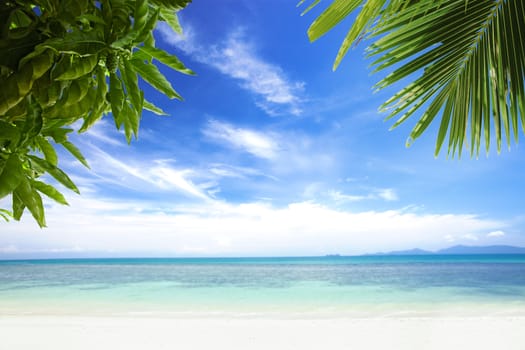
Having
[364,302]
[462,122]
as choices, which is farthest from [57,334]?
[364,302]

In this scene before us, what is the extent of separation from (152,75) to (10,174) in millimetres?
151

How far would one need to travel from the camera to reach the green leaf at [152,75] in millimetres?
343

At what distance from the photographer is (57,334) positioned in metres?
5.41

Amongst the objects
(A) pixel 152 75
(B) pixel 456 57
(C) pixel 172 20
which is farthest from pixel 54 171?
(B) pixel 456 57

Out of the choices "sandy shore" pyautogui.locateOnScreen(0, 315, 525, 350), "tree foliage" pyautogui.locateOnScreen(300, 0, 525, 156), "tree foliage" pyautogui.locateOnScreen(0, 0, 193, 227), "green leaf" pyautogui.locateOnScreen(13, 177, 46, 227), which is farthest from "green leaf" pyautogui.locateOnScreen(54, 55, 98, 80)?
"sandy shore" pyautogui.locateOnScreen(0, 315, 525, 350)

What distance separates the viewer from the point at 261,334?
5.62 m

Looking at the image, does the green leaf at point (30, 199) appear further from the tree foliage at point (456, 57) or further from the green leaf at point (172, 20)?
the tree foliage at point (456, 57)

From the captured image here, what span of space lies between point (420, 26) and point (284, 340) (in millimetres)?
5061

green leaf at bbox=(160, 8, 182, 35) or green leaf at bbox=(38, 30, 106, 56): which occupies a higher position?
green leaf at bbox=(160, 8, 182, 35)

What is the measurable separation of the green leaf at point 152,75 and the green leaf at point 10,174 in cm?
13

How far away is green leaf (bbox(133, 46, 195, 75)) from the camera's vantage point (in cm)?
34

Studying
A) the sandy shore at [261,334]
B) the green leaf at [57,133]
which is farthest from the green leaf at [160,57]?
the sandy shore at [261,334]

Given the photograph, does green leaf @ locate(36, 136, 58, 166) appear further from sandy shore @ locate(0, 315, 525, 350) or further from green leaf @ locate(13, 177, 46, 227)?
sandy shore @ locate(0, 315, 525, 350)

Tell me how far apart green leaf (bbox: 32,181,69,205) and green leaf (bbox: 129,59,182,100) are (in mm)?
149
